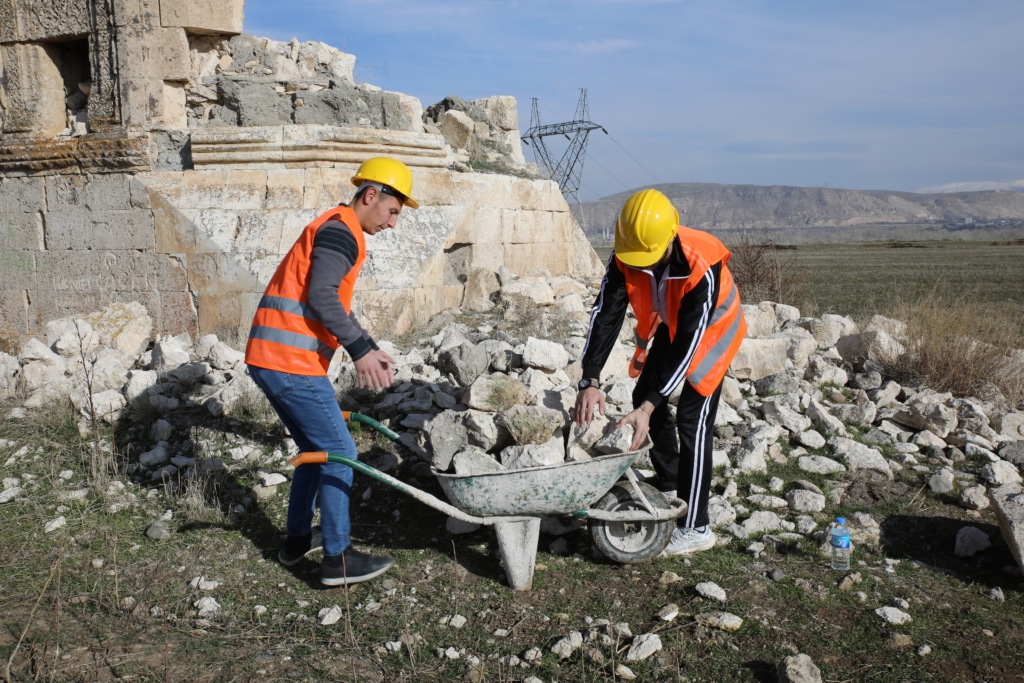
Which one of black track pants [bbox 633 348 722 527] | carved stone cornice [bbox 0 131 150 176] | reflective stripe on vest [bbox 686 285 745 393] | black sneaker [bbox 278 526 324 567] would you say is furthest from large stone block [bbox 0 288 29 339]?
reflective stripe on vest [bbox 686 285 745 393]

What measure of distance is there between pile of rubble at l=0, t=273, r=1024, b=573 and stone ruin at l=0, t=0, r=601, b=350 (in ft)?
2.03

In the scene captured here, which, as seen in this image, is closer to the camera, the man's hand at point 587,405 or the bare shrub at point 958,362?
the man's hand at point 587,405

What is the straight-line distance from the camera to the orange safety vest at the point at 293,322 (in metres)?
3.30

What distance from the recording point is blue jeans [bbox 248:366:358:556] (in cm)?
332

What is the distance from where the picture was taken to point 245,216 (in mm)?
7082

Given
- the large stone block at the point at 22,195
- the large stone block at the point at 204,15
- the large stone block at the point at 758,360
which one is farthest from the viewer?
the large stone block at the point at 22,195

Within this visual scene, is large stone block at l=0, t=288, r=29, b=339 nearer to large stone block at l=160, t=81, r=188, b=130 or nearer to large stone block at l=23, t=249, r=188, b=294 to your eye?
large stone block at l=23, t=249, r=188, b=294

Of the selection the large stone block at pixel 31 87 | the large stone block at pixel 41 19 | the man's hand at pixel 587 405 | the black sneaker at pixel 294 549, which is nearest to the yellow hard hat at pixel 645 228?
the man's hand at pixel 587 405

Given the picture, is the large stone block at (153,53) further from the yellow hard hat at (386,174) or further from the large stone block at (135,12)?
the yellow hard hat at (386,174)

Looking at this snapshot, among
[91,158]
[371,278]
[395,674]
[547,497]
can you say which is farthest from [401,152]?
[395,674]

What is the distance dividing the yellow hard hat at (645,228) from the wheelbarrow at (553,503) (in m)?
0.80

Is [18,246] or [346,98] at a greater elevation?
[346,98]

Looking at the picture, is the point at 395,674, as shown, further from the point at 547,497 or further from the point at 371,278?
the point at 371,278

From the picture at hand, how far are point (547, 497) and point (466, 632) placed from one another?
60cm
